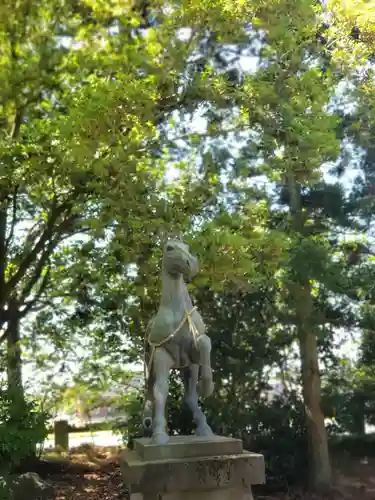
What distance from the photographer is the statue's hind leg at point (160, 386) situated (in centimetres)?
473

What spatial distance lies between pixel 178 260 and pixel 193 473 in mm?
1758

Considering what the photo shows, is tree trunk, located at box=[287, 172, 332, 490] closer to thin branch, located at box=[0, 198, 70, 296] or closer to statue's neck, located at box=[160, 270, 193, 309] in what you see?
thin branch, located at box=[0, 198, 70, 296]

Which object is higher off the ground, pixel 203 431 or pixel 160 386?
pixel 160 386

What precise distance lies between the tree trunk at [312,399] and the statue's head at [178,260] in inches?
224

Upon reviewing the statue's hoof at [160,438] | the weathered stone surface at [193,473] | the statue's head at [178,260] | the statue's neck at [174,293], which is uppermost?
the statue's head at [178,260]

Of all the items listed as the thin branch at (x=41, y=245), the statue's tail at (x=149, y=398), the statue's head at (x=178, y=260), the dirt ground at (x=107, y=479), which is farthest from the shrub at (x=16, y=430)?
the statue's head at (x=178, y=260)

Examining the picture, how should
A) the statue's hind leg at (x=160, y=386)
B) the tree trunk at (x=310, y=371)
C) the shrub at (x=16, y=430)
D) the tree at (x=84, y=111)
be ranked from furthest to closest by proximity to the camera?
the tree trunk at (x=310, y=371), the shrub at (x=16, y=430), the tree at (x=84, y=111), the statue's hind leg at (x=160, y=386)

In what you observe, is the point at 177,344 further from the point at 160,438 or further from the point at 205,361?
the point at 160,438

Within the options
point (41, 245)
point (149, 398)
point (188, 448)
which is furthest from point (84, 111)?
point (188, 448)

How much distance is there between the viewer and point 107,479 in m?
11.2

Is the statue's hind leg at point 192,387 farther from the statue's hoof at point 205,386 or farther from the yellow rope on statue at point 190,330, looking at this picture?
the yellow rope on statue at point 190,330

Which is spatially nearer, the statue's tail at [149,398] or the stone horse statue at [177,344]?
the stone horse statue at [177,344]

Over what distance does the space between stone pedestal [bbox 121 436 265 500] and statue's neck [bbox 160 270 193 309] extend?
3.83 feet

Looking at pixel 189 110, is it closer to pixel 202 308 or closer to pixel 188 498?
pixel 202 308
